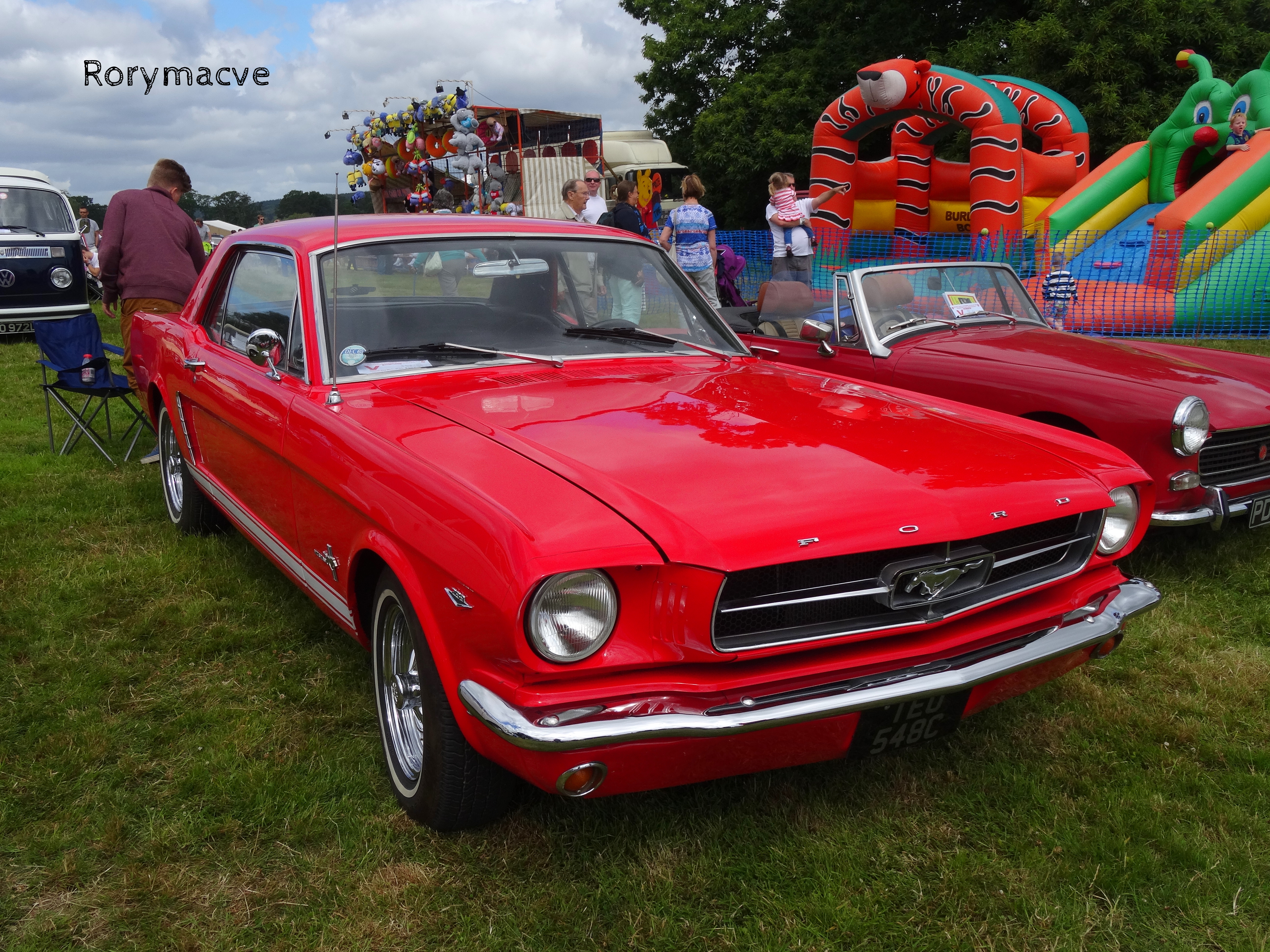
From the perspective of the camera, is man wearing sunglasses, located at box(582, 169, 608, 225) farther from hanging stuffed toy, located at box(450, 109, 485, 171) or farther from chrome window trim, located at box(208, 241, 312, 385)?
hanging stuffed toy, located at box(450, 109, 485, 171)

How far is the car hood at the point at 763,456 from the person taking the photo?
2.03m

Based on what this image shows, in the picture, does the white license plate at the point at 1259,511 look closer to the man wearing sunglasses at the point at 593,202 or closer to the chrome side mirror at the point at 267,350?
the chrome side mirror at the point at 267,350

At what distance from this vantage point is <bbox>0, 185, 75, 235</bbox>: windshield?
1160 cm

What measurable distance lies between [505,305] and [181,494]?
2425 millimetres

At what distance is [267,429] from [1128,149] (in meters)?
14.3

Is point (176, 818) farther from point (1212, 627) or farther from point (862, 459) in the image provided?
point (1212, 627)

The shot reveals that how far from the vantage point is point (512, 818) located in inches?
98.7

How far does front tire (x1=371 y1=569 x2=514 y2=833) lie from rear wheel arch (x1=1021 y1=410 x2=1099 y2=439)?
2.88 m

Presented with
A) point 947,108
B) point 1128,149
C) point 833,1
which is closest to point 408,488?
point 947,108

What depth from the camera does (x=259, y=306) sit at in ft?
12.1

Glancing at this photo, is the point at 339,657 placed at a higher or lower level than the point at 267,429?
lower

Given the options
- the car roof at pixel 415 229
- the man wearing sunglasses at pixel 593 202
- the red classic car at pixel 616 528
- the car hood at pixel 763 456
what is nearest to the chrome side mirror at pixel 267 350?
the red classic car at pixel 616 528

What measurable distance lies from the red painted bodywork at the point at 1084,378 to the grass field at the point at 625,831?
34.7 inches

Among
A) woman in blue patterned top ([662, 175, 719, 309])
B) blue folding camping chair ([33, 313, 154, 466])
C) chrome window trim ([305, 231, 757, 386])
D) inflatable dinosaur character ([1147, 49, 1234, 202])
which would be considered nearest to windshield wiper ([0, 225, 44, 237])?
blue folding camping chair ([33, 313, 154, 466])
